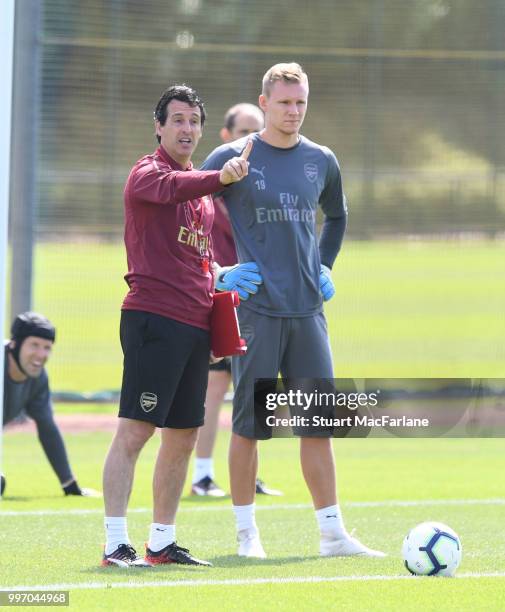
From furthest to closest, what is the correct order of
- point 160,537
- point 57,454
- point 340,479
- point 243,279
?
1. point 340,479
2. point 57,454
3. point 243,279
4. point 160,537

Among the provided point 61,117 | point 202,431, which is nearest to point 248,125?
point 202,431

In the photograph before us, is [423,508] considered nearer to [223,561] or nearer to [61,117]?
[223,561]

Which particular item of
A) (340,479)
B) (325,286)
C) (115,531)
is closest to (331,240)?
(325,286)

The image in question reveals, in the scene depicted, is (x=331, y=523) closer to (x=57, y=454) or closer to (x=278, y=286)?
(x=278, y=286)

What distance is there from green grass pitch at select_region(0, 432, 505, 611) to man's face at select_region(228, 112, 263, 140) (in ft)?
7.60

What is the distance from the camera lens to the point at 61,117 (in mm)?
14711

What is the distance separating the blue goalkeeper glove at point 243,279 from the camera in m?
6.35

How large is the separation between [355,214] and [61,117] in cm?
356

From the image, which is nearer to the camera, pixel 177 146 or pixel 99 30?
pixel 177 146

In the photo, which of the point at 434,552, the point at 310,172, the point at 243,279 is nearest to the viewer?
the point at 434,552

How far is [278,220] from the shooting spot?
637 cm

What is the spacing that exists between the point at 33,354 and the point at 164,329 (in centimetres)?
317

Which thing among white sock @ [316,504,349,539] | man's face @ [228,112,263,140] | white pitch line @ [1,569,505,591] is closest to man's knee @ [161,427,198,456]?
white pitch line @ [1,569,505,591]

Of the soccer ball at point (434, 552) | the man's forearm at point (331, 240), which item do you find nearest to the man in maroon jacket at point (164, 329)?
the man's forearm at point (331, 240)
